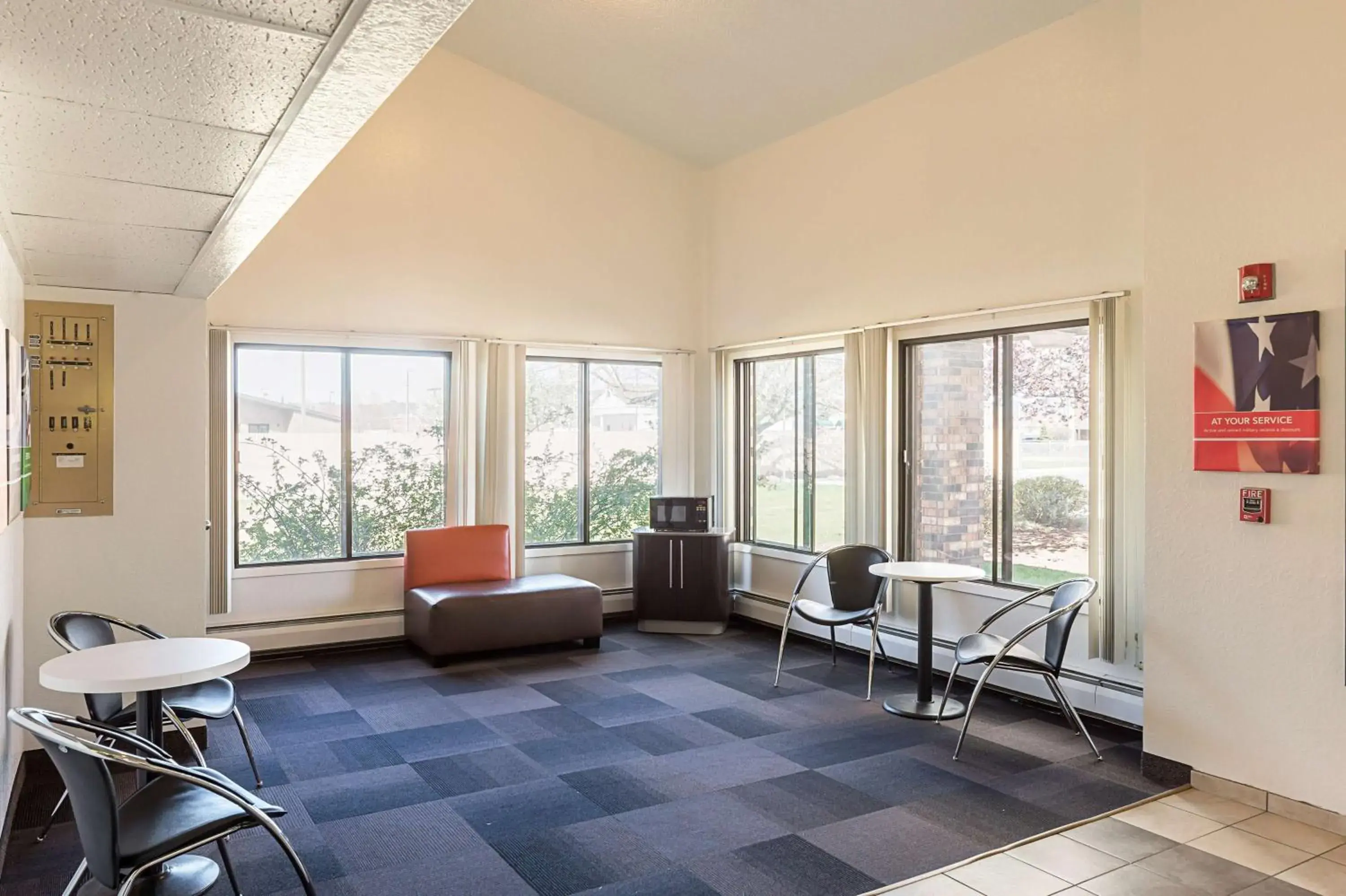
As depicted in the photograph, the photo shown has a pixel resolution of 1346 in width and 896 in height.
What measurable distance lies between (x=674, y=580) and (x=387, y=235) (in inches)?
142

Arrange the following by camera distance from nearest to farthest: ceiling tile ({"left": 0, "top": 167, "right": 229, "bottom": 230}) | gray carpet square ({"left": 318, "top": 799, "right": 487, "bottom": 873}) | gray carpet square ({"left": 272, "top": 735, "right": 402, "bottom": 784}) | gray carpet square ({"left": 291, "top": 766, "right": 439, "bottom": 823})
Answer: ceiling tile ({"left": 0, "top": 167, "right": 229, "bottom": 230}) < gray carpet square ({"left": 318, "top": 799, "right": 487, "bottom": 873}) < gray carpet square ({"left": 291, "top": 766, "right": 439, "bottom": 823}) < gray carpet square ({"left": 272, "top": 735, "right": 402, "bottom": 784})

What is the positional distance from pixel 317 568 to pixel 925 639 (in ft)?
14.7

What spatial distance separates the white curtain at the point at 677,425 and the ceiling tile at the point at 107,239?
4.97m

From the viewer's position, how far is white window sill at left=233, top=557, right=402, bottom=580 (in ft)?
22.6

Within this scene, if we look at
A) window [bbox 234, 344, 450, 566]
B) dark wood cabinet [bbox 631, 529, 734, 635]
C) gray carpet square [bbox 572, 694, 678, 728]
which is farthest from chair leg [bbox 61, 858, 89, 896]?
dark wood cabinet [bbox 631, 529, 734, 635]

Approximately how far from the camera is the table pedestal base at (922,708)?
5414mm

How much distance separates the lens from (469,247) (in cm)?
767

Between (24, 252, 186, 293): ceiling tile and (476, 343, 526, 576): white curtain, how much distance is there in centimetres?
286

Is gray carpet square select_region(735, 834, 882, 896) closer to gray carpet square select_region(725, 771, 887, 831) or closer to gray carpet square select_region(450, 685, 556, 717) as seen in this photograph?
gray carpet square select_region(725, 771, 887, 831)

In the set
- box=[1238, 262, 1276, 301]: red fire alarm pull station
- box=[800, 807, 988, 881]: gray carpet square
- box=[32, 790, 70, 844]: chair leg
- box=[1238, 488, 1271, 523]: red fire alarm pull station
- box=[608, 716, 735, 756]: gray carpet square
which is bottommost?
box=[800, 807, 988, 881]: gray carpet square

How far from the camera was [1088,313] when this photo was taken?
5398mm

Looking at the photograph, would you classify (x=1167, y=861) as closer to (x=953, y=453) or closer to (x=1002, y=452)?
(x=1002, y=452)

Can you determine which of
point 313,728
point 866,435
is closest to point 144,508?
point 313,728

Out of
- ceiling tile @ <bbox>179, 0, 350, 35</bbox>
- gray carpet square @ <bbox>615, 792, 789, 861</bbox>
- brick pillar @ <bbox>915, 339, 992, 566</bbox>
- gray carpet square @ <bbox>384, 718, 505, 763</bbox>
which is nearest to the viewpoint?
ceiling tile @ <bbox>179, 0, 350, 35</bbox>
